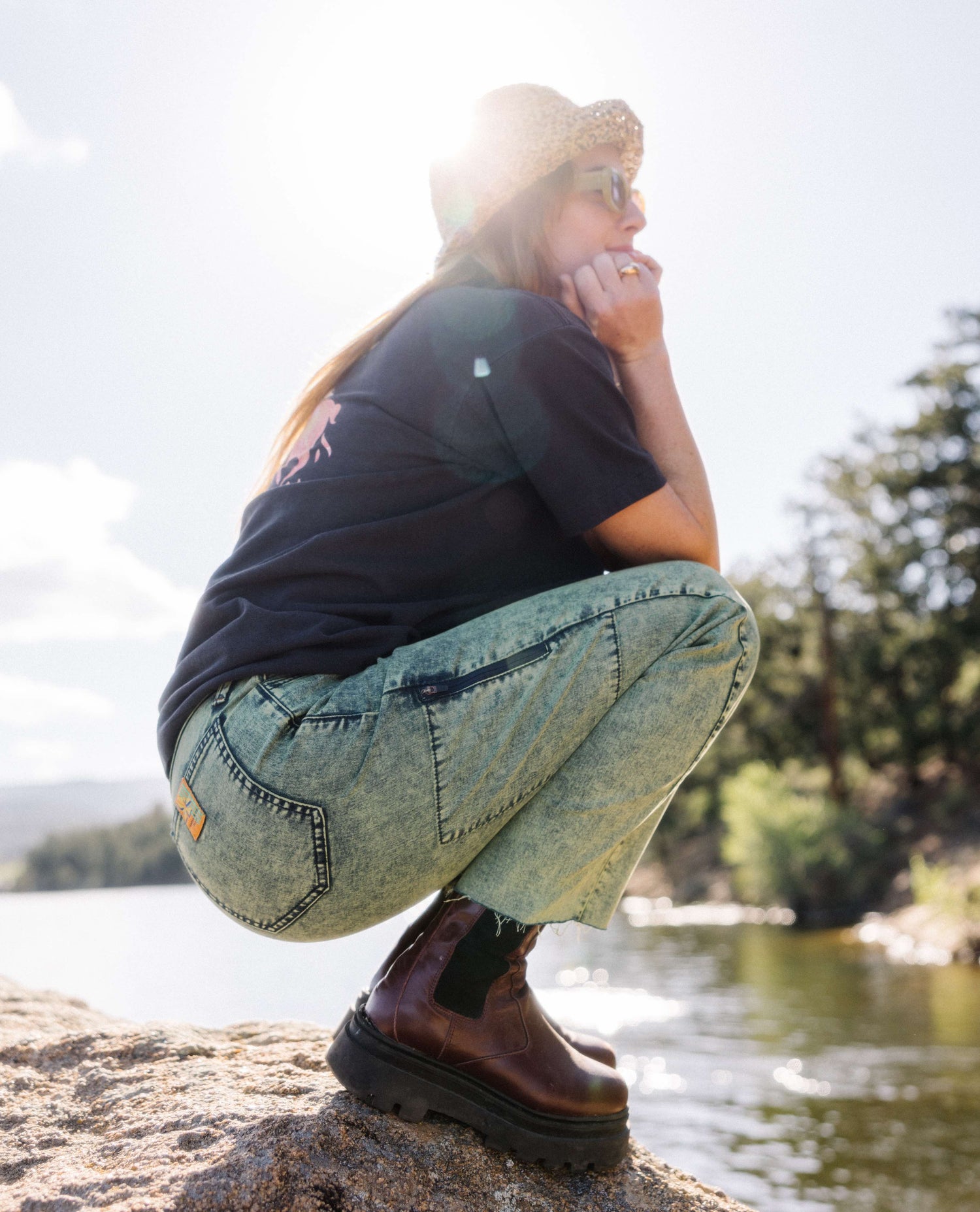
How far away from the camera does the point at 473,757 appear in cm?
167

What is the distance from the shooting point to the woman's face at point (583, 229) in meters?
2.18

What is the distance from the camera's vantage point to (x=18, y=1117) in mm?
1971

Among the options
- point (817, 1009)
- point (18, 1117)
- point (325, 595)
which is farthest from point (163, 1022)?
point (817, 1009)

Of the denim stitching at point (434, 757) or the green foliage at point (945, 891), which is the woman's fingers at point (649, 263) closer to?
the denim stitching at point (434, 757)

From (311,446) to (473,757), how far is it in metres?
0.67

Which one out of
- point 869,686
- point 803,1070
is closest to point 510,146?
point 803,1070

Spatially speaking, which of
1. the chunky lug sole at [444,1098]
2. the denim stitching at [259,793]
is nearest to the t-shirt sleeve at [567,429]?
the denim stitching at [259,793]

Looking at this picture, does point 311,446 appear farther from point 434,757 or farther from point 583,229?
point 583,229

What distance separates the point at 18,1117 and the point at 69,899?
98.4m

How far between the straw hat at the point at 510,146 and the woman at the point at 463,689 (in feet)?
1.04

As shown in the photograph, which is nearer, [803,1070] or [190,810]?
[190,810]

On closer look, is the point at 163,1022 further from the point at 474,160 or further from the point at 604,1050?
the point at 474,160

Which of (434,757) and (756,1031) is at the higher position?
(434,757)

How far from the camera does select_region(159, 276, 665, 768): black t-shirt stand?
174 cm
